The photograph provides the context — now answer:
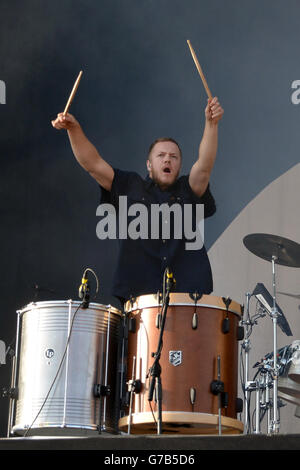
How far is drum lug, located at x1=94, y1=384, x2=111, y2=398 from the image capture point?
3.65 m

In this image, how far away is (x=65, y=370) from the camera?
3625 mm

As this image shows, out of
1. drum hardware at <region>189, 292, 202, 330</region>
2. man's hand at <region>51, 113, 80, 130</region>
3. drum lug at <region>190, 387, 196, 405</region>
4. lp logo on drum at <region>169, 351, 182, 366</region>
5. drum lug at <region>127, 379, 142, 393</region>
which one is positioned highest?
man's hand at <region>51, 113, 80, 130</region>

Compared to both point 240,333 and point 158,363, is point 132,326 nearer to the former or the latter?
point 158,363

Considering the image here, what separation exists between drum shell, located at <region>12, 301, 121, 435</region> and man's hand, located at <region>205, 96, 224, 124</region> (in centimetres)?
133

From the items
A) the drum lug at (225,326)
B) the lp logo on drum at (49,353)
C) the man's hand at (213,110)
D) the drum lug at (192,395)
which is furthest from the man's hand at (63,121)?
the drum lug at (192,395)

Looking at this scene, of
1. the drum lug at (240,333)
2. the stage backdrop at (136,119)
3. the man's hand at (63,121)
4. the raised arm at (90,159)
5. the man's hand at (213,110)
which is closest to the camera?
the drum lug at (240,333)

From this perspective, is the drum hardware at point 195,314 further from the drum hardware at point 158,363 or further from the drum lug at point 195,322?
the drum hardware at point 158,363

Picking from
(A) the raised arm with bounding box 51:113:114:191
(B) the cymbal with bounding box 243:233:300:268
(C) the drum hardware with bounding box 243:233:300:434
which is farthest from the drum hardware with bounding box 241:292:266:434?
(A) the raised arm with bounding box 51:113:114:191

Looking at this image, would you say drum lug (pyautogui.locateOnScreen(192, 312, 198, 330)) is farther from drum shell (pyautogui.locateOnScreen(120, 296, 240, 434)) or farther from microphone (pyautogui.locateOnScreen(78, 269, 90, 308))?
microphone (pyautogui.locateOnScreen(78, 269, 90, 308))

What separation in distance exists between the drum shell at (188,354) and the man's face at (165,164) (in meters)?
1.13

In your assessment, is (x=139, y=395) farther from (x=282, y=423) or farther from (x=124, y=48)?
(x=124, y=48)

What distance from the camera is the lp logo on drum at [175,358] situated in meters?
3.60

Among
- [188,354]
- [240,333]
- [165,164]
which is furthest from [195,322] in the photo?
[165,164]

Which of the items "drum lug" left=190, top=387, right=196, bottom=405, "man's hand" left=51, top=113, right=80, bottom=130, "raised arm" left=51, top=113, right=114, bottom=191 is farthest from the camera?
"raised arm" left=51, top=113, right=114, bottom=191
